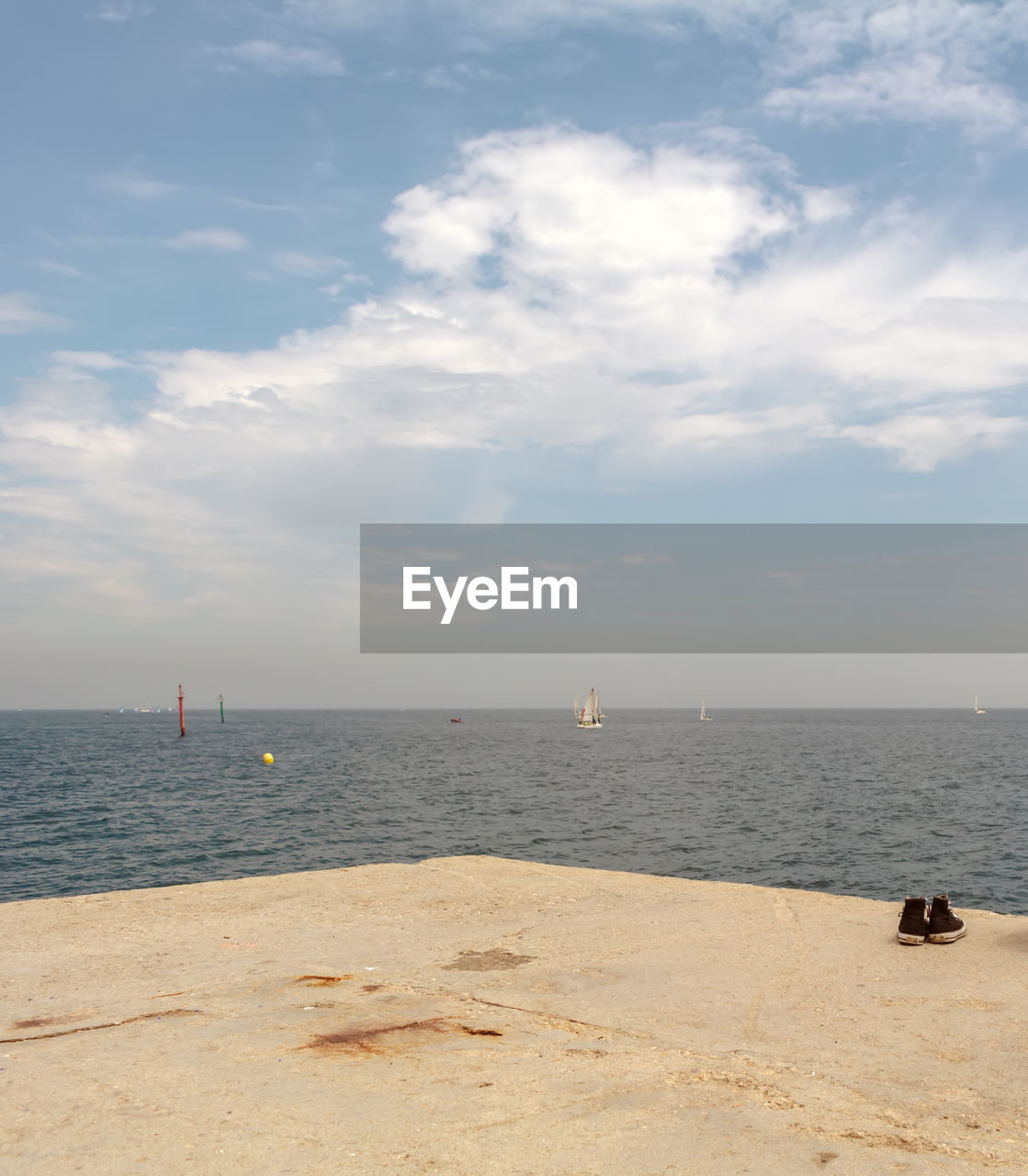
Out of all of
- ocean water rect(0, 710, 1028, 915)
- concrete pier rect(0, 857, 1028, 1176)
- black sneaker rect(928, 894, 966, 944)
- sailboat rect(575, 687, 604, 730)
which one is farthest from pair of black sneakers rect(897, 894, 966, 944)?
sailboat rect(575, 687, 604, 730)

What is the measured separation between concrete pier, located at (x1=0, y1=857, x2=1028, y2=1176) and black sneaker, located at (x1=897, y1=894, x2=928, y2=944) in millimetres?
145

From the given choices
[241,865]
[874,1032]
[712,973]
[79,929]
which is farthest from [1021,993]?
[241,865]

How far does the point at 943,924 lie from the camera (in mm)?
11047

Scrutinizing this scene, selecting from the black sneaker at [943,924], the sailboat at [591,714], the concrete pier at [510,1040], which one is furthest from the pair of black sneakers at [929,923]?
the sailboat at [591,714]

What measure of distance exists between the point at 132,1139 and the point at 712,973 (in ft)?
19.9

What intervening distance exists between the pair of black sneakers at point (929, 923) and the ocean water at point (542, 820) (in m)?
14.3

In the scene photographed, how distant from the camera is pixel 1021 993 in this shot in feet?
29.6

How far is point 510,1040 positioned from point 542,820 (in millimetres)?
33262

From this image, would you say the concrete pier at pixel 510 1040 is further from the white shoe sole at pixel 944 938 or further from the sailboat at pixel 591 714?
the sailboat at pixel 591 714

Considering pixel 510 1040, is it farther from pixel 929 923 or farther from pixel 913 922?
pixel 929 923

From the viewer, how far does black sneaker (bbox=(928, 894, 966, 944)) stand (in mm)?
10906

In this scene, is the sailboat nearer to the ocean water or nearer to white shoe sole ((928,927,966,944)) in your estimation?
the ocean water

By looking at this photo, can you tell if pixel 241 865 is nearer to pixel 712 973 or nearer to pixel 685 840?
pixel 685 840

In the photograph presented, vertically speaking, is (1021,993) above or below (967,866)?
above
